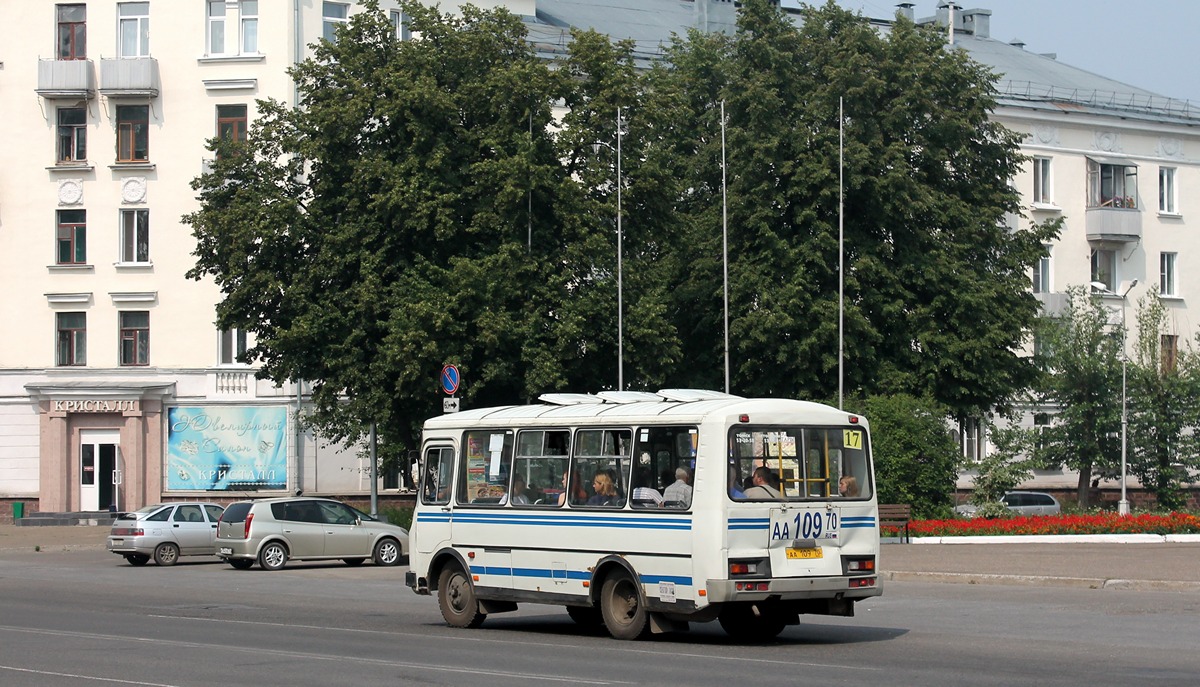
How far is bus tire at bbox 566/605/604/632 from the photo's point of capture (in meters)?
18.4

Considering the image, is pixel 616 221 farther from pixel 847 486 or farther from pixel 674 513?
pixel 674 513

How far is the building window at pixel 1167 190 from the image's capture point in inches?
2537

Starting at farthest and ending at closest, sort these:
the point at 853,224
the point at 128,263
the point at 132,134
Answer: the point at 132,134
the point at 128,263
the point at 853,224

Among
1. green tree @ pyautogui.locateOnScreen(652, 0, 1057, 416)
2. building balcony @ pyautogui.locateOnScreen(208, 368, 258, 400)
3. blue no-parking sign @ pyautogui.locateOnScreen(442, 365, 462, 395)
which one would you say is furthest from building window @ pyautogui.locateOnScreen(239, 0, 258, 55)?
blue no-parking sign @ pyautogui.locateOnScreen(442, 365, 462, 395)

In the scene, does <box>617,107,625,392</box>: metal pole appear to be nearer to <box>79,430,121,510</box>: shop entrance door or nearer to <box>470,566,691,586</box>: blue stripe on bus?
A: <box>470,566,691,586</box>: blue stripe on bus

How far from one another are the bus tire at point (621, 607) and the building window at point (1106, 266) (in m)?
49.8

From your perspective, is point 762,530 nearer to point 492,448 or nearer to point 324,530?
point 492,448

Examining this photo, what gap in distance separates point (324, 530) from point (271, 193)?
10.0 meters

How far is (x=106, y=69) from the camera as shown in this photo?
53438 millimetres

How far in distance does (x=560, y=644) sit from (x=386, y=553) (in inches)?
641

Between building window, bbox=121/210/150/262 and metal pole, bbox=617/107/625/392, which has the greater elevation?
building window, bbox=121/210/150/262

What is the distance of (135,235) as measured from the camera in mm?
53812

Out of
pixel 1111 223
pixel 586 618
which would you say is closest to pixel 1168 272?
pixel 1111 223

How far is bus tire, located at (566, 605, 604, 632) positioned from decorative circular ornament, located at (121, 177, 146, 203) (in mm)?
38701
